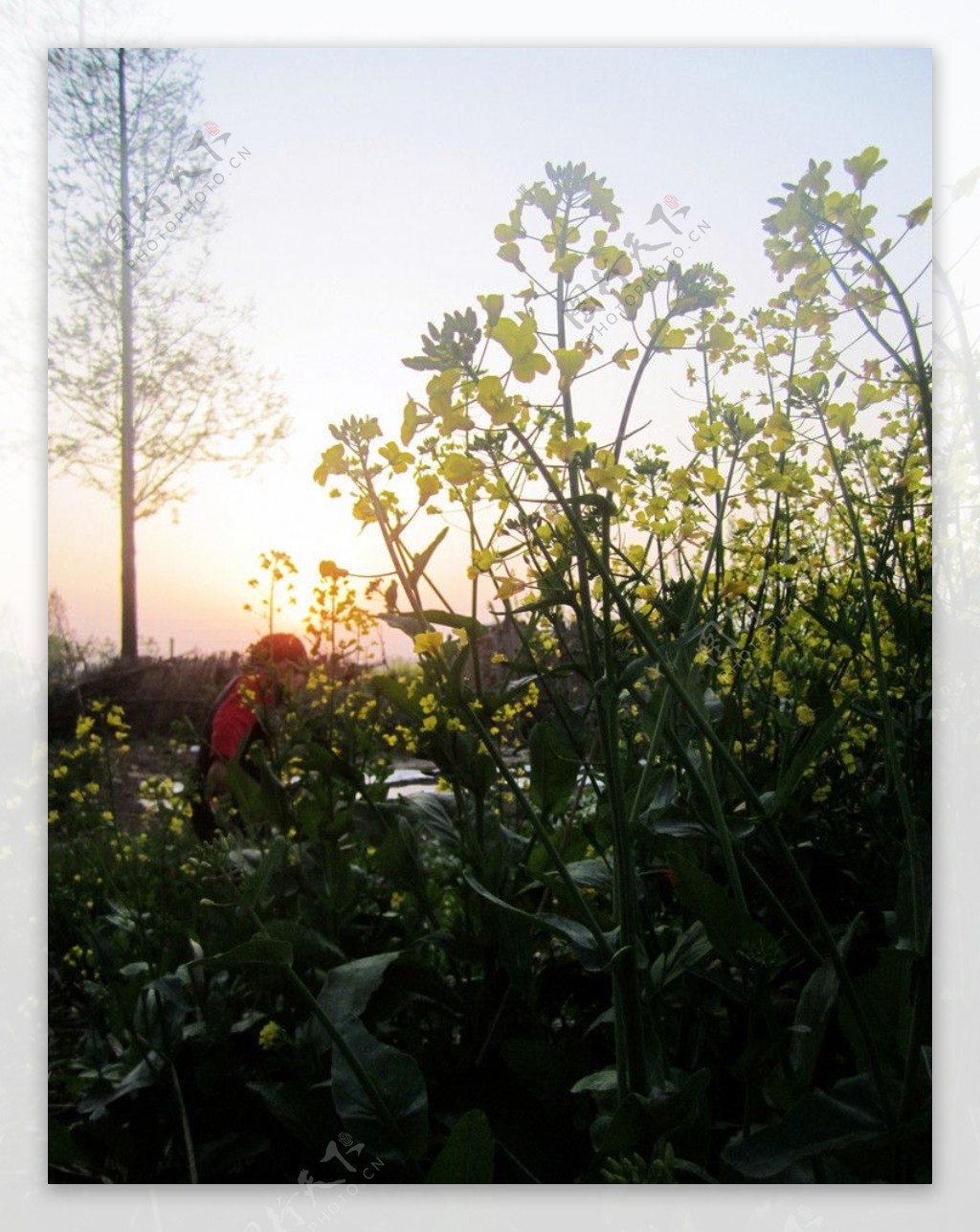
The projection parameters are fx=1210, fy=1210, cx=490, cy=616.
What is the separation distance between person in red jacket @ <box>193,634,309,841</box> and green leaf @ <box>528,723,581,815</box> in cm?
31

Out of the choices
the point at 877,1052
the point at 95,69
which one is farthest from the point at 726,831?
the point at 95,69

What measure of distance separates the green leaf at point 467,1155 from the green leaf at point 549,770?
1.08 ft

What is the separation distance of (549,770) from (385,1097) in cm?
38

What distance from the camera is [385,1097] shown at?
1.26m

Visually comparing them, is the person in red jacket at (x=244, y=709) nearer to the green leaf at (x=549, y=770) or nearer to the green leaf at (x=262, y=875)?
the green leaf at (x=262, y=875)

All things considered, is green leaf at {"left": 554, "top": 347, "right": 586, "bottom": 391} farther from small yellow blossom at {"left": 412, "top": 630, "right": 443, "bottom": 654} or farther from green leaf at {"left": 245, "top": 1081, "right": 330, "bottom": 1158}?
green leaf at {"left": 245, "top": 1081, "right": 330, "bottom": 1158}

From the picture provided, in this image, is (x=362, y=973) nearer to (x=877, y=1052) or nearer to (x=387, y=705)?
(x=387, y=705)

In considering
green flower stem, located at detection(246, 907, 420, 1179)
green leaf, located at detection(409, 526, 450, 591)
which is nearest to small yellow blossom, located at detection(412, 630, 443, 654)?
green leaf, located at detection(409, 526, 450, 591)

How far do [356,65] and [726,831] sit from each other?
100 centimetres

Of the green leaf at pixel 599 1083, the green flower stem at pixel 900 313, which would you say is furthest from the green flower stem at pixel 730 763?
the green flower stem at pixel 900 313

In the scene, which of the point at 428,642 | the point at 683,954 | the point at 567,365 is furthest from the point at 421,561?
the point at 683,954

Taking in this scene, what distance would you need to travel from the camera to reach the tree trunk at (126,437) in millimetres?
1438

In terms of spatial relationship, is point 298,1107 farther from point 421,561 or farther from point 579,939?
point 421,561

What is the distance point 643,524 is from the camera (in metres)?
1.33
